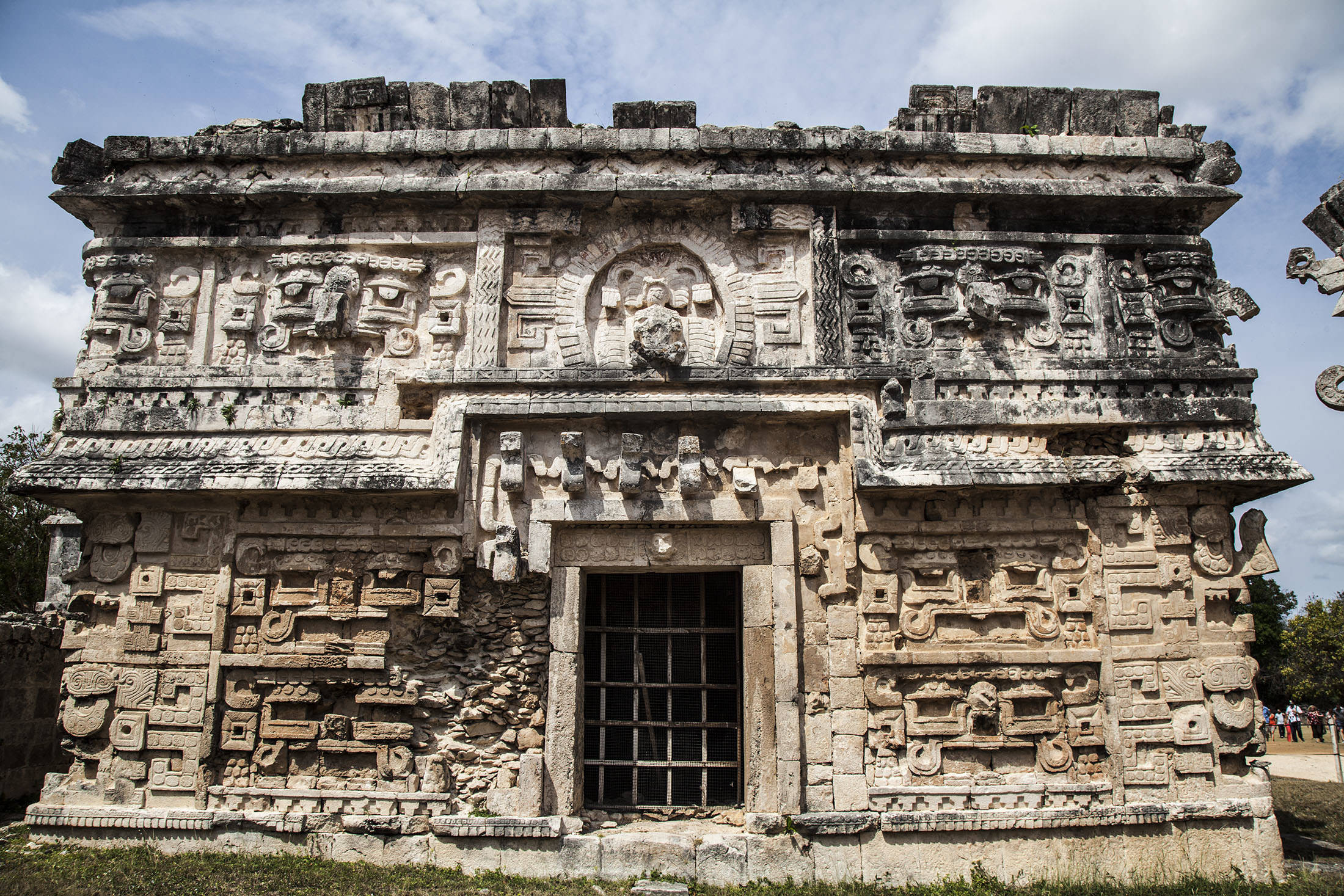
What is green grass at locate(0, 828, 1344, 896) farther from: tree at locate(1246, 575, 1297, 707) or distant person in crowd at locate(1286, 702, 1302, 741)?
distant person in crowd at locate(1286, 702, 1302, 741)

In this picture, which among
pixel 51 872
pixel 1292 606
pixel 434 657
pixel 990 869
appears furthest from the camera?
pixel 1292 606

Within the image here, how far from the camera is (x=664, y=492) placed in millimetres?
6656

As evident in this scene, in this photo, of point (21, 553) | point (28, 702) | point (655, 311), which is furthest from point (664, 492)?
point (21, 553)

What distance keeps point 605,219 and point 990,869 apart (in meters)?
6.30

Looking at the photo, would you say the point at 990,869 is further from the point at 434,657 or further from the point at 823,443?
the point at 434,657

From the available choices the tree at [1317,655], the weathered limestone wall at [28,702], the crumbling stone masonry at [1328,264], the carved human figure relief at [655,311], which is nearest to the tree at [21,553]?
the weathered limestone wall at [28,702]

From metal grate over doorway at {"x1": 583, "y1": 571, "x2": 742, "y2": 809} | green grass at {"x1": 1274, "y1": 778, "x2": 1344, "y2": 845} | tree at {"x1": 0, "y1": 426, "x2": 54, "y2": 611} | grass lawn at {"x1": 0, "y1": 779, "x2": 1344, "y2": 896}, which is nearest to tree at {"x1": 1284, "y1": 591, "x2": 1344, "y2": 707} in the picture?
green grass at {"x1": 1274, "y1": 778, "x2": 1344, "y2": 845}

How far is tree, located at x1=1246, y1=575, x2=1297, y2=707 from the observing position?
21.1m

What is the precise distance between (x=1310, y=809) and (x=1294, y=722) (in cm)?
1475

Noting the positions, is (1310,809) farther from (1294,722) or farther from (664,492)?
(1294,722)

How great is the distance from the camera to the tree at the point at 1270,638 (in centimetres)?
2114

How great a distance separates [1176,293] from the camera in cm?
711

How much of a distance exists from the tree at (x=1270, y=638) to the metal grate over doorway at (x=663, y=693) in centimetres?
1756

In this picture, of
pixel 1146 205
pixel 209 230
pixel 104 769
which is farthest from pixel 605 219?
pixel 104 769
